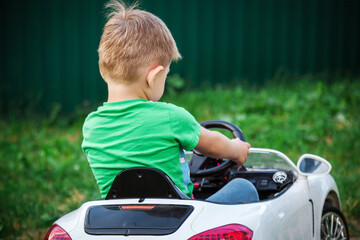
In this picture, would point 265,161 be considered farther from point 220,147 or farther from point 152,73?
point 152,73

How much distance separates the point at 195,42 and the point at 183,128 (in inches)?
248

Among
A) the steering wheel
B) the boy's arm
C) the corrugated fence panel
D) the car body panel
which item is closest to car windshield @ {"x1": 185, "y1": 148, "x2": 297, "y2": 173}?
the steering wheel

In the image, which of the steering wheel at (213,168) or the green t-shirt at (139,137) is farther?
the steering wheel at (213,168)

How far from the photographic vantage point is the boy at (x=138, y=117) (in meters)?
2.13

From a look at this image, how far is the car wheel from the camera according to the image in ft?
9.95

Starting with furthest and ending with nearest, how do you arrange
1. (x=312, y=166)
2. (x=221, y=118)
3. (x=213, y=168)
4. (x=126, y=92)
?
(x=221, y=118) < (x=312, y=166) < (x=213, y=168) < (x=126, y=92)

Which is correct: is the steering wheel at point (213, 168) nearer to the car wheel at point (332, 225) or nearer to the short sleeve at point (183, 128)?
the short sleeve at point (183, 128)

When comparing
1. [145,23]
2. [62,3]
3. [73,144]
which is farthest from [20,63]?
[145,23]

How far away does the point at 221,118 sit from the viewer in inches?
266

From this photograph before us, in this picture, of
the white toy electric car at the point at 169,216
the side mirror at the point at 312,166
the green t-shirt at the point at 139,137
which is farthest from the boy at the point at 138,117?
the side mirror at the point at 312,166

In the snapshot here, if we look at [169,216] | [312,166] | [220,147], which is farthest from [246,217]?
[312,166]

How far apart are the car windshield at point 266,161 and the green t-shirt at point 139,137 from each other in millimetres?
855

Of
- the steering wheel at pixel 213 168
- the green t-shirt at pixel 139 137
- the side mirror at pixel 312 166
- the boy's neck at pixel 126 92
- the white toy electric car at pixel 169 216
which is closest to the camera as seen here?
the white toy electric car at pixel 169 216

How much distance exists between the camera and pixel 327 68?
896 cm
